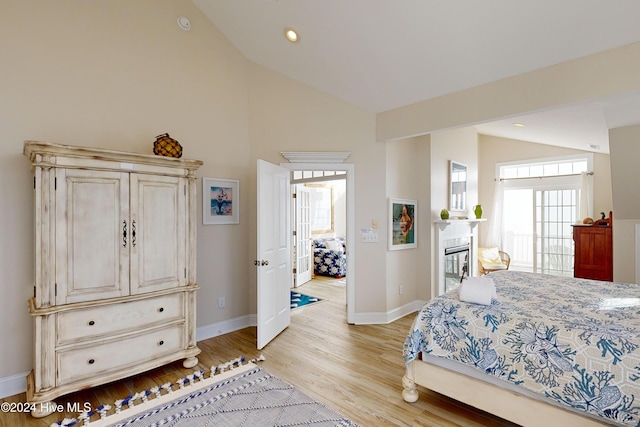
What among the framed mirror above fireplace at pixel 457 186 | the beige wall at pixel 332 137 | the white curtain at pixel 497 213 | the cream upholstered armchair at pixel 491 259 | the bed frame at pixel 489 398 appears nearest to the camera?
the bed frame at pixel 489 398

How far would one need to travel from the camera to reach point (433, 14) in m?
2.55

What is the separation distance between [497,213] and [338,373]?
5.11 m

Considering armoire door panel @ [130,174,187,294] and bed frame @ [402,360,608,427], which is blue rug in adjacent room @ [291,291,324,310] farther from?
bed frame @ [402,360,608,427]

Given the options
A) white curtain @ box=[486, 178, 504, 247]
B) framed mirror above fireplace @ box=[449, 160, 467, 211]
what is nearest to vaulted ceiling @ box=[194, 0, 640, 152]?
framed mirror above fireplace @ box=[449, 160, 467, 211]

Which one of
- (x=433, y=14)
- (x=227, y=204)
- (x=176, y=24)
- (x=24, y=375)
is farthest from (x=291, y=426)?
(x=176, y=24)

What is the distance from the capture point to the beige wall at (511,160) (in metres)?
5.21

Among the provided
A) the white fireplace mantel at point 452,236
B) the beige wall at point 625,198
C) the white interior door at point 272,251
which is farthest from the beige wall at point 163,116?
the beige wall at point 625,198

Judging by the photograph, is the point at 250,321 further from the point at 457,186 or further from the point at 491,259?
the point at 491,259

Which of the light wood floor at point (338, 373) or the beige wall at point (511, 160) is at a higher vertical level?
the beige wall at point (511, 160)

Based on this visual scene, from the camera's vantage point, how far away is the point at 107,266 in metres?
2.55

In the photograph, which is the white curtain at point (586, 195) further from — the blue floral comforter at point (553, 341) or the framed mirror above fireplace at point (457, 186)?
the blue floral comforter at point (553, 341)

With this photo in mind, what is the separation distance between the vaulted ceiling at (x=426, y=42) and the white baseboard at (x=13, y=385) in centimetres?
386

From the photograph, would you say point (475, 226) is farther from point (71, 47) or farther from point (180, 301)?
point (71, 47)

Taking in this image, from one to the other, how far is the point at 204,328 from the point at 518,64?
4115 mm
